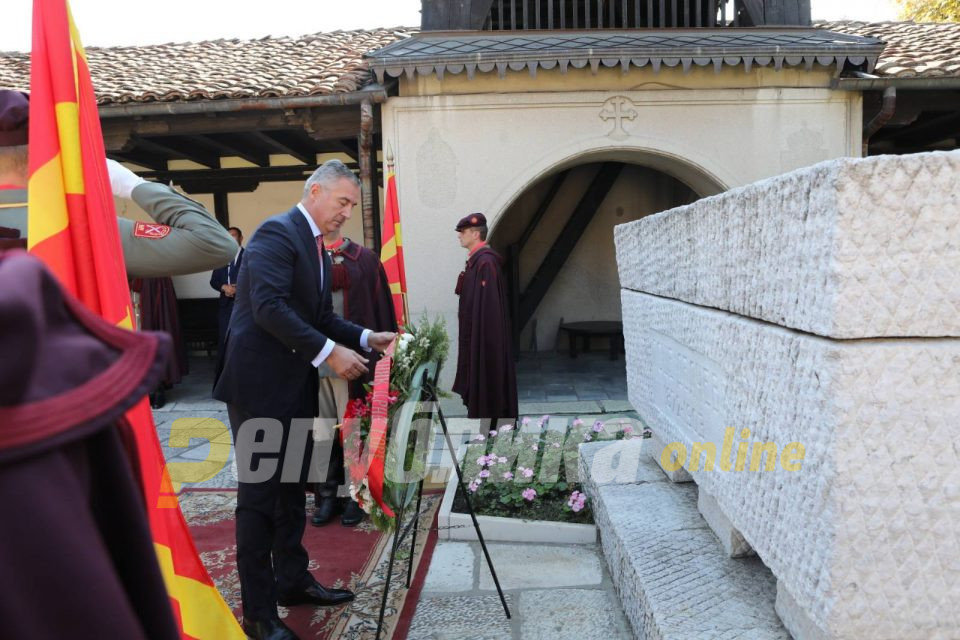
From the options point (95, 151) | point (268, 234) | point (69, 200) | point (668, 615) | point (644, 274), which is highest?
point (95, 151)

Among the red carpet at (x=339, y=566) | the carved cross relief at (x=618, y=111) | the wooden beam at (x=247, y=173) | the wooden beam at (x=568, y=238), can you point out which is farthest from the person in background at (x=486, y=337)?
the wooden beam at (x=247, y=173)

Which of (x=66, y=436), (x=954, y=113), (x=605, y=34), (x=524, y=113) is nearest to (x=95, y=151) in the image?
(x=66, y=436)

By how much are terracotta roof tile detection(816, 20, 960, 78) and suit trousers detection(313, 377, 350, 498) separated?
600cm

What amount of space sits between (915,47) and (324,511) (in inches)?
311

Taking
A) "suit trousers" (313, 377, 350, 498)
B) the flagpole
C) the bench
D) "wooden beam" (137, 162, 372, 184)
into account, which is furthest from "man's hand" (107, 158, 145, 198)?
"wooden beam" (137, 162, 372, 184)

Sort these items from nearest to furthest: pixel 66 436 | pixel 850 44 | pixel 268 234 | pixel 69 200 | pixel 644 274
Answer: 1. pixel 66 436
2. pixel 69 200
3. pixel 268 234
4. pixel 644 274
5. pixel 850 44

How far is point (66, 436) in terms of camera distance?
610 millimetres

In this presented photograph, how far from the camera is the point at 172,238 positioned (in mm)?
1875

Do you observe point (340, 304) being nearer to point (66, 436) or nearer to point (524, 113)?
point (524, 113)

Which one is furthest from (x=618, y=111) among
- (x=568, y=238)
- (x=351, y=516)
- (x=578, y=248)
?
(x=351, y=516)

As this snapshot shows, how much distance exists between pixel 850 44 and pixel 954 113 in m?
2.13

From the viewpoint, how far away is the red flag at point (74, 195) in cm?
167

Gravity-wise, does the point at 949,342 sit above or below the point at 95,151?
below

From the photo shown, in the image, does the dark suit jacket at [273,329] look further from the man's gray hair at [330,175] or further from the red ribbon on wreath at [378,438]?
the red ribbon on wreath at [378,438]
